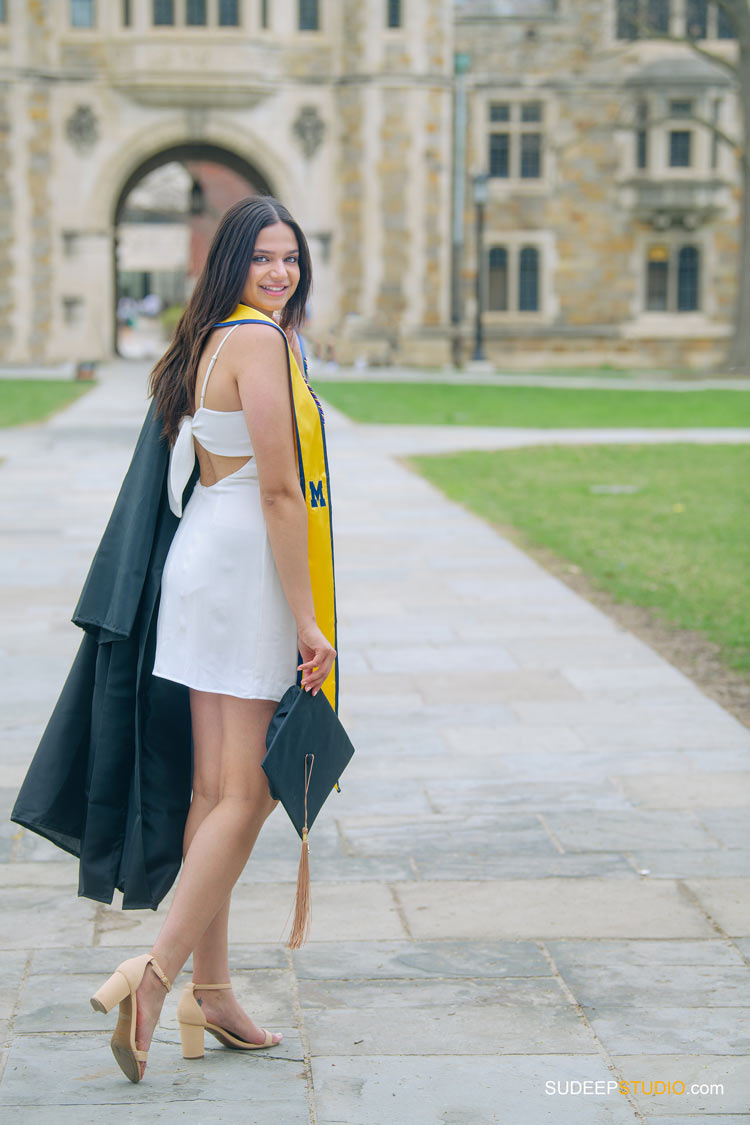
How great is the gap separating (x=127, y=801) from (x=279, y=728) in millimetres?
424

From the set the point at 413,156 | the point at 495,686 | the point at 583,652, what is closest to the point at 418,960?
the point at 495,686

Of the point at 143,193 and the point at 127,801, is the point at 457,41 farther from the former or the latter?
the point at 127,801

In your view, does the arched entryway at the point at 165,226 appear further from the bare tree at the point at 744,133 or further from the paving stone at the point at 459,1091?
the paving stone at the point at 459,1091

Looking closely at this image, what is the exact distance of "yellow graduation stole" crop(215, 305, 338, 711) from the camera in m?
2.99

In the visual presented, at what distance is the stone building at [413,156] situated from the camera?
1216 inches

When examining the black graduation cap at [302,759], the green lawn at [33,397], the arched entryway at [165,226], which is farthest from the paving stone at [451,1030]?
the arched entryway at [165,226]

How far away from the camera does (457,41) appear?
33688 mm

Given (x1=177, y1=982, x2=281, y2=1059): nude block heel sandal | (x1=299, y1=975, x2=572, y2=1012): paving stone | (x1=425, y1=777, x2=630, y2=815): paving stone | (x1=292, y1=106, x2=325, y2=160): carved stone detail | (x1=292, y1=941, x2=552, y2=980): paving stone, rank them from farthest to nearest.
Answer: (x1=292, y1=106, x2=325, y2=160): carved stone detail
(x1=425, y1=777, x2=630, y2=815): paving stone
(x1=292, y1=941, x2=552, y2=980): paving stone
(x1=299, y1=975, x2=572, y2=1012): paving stone
(x1=177, y1=982, x2=281, y2=1059): nude block heel sandal

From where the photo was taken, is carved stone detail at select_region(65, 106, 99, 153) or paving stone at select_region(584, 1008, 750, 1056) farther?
carved stone detail at select_region(65, 106, 99, 153)

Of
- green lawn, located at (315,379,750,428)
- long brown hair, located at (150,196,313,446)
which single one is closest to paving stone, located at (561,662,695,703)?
long brown hair, located at (150,196,313,446)

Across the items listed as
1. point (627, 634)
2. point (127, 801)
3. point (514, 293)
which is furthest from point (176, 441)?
point (514, 293)

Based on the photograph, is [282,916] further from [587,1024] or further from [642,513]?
[642,513]

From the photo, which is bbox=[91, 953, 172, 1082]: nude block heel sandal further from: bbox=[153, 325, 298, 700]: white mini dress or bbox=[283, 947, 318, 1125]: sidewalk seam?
bbox=[153, 325, 298, 700]: white mini dress

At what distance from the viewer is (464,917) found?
154 inches
